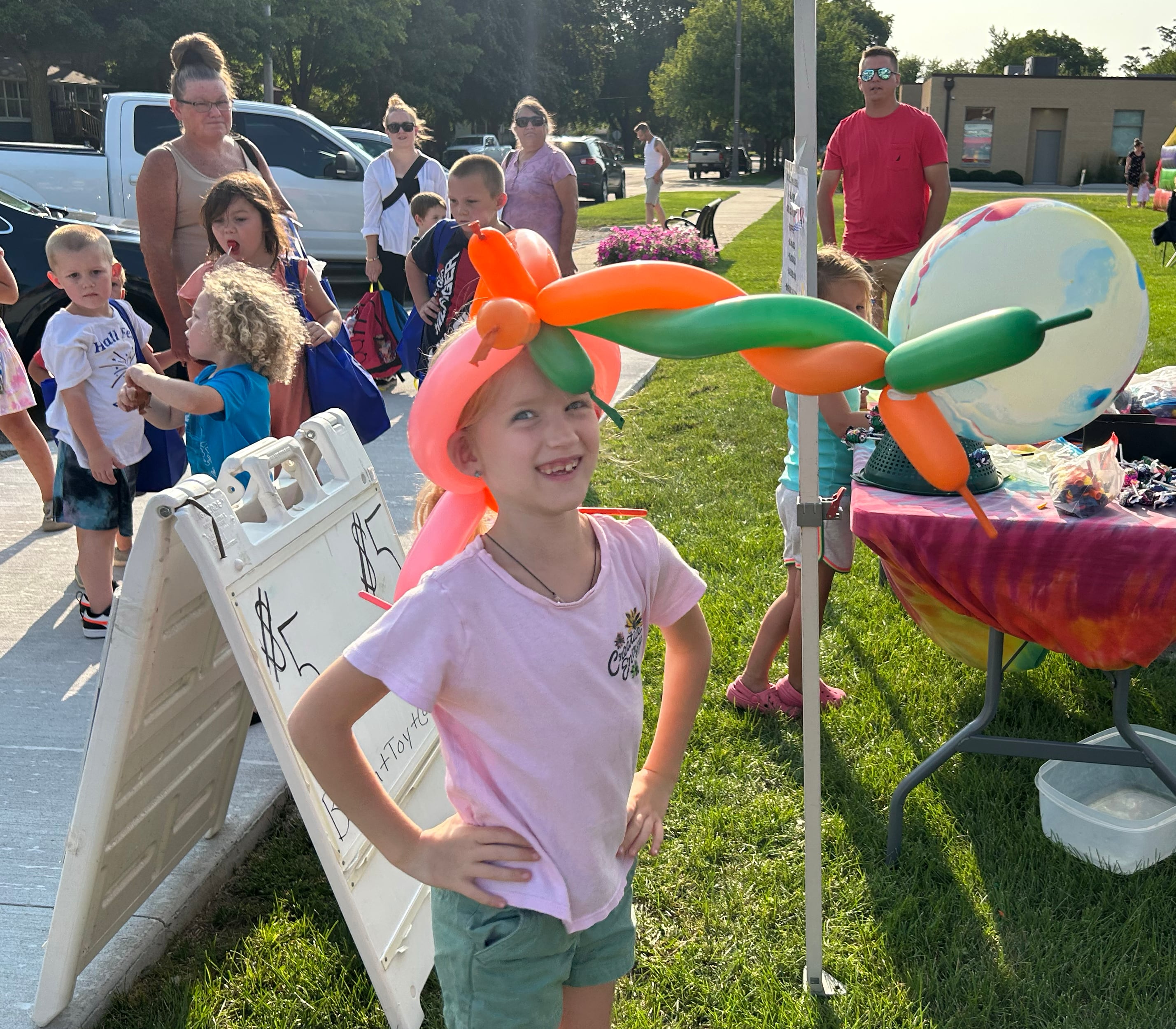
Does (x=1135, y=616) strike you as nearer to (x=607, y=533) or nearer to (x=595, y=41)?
(x=607, y=533)

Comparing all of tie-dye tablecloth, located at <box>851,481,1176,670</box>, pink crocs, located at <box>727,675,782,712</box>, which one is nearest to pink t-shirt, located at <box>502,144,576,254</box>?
pink crocs, located at <box>727,675,782,712</box>

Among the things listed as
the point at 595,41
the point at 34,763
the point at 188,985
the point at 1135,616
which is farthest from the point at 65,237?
the point at 595,41

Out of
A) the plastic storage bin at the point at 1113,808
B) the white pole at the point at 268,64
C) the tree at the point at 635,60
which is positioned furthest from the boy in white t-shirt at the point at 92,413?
the tree at the point at 635,60

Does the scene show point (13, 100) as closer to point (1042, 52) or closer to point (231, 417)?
point (231, 417)

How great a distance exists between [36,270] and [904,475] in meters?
6.32

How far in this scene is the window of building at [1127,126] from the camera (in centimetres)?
5088

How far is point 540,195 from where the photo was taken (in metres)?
6.65

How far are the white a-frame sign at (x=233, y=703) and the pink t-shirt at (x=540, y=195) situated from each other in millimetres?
4270

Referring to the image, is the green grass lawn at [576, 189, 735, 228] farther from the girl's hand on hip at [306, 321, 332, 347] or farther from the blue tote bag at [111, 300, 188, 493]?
the girl's hand on hip at [306, 321, 332, 347]

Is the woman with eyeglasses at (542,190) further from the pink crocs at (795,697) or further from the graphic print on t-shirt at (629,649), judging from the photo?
the graphic print on t-shirt at (629,649)

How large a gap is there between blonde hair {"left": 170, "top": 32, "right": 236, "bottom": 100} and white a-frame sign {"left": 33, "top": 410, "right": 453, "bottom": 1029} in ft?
6.63

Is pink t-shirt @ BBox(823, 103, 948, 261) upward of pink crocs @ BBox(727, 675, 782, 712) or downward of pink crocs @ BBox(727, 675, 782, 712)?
upward

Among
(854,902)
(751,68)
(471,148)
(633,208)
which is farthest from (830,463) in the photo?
(751,68)

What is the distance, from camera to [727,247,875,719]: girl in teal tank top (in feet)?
10.4
